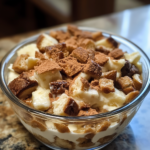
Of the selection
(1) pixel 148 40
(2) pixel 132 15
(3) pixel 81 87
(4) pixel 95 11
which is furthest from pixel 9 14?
(3) pixel 81 87

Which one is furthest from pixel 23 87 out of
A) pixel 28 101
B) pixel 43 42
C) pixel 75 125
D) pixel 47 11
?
pixel 47 11

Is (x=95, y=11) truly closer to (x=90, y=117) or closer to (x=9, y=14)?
(x=9, y=14)

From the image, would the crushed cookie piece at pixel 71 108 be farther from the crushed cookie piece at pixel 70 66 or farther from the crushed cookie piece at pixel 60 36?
the crushed cookie piece at pixel 60 36

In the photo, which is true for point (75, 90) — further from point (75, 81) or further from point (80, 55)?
point (80, 55)

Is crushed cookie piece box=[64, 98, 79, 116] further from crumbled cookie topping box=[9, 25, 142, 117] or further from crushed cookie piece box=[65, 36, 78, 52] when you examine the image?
crushed cookie piece box=[65, 36, 78, 52]

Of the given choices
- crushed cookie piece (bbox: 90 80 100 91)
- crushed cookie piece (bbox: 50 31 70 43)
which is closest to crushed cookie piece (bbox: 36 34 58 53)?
crushed cookie piece (bbox: 50 31 70 43)

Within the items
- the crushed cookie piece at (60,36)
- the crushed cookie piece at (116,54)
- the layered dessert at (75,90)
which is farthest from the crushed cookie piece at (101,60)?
the crushed cookie piece at (60,36)
